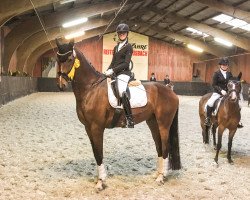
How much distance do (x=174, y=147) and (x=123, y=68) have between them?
140cm

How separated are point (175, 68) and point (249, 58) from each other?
957 cm

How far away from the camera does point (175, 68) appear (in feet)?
109

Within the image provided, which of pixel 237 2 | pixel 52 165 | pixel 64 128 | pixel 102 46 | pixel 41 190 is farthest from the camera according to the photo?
pixel 102 46

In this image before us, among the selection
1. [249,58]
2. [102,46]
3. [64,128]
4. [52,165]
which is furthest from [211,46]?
[52,165]

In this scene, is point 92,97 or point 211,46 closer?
point 92,97

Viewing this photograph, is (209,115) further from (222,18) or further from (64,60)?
(222,18)

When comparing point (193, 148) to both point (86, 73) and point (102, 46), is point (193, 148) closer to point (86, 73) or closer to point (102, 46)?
point (86, 73)

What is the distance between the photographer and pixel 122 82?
187 inches

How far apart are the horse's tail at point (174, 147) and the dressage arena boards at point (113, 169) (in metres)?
0.13

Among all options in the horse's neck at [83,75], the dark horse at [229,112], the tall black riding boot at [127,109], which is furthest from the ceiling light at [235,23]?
the horse's neck at [83,75]

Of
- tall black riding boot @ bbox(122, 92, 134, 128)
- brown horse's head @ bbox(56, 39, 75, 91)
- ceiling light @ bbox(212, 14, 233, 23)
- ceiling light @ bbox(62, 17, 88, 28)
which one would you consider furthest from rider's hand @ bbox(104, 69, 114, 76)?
ceiling light @ bbox(62, 17, 88, 28)

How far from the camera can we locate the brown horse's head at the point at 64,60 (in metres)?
4.41

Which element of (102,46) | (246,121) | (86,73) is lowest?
(246,121)

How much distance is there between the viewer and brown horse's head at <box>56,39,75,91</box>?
14.5 feet
